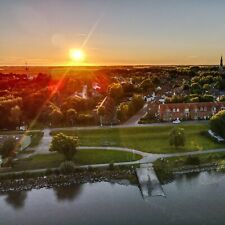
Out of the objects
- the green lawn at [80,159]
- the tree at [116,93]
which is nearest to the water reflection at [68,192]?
the green lawn at [80,159]

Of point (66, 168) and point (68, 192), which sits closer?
point (68, 192)

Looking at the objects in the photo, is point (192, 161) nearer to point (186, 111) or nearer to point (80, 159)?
point (80, 159)

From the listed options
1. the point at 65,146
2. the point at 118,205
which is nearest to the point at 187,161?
the point at 118,205

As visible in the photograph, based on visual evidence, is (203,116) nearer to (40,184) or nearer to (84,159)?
(84,159)

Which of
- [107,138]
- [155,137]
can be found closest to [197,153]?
[155,137]

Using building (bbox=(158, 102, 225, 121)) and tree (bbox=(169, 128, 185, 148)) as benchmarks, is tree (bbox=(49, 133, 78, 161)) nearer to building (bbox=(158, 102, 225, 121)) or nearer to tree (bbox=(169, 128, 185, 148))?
tree (bbox=(169, 128, 185, 148))

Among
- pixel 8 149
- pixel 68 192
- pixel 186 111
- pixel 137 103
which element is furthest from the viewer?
pixel 137 103
